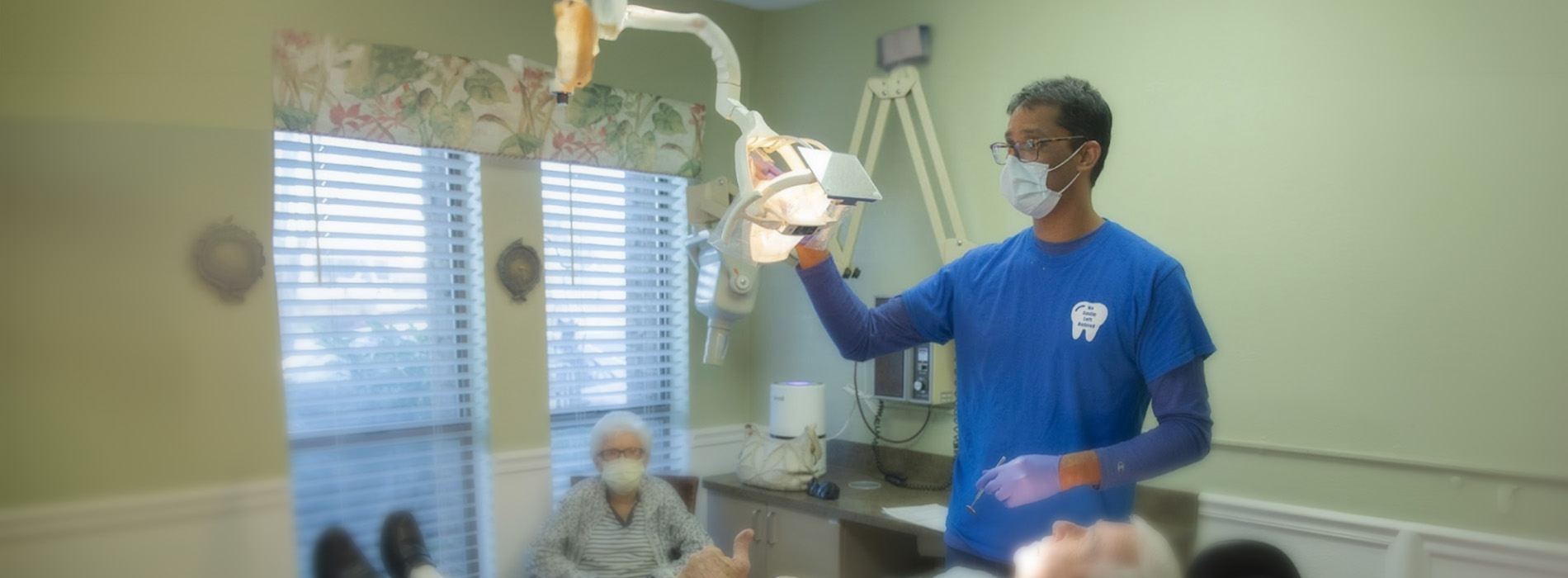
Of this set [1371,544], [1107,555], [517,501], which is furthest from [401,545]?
[1371,544]

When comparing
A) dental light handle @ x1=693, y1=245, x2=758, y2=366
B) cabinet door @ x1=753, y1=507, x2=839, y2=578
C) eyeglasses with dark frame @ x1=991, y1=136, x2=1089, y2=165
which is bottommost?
cabinet door @ x1=753, y1=507, x2=839, y2=578

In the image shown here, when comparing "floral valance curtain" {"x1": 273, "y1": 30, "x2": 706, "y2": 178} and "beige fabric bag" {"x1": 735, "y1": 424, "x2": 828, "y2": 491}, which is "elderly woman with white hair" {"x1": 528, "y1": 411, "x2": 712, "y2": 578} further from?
"floral valance curtain" {"x1": 273, "y1": 30, "x2": 706, "y2": 178}

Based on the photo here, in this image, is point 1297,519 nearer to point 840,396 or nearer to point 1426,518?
point 1426,518

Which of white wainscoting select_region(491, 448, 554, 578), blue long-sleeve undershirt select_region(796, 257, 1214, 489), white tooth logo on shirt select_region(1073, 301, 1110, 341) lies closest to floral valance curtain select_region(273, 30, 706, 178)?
white wainscoting select_region(491, 448, 554, 578)

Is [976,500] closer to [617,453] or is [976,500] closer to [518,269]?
[617,453]

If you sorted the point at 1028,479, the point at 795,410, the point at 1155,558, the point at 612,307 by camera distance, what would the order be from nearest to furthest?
the point at 1155,558 → the point at 1028,479 → the point at 795,410 → the point at 612,307

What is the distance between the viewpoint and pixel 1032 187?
1666 millimetres

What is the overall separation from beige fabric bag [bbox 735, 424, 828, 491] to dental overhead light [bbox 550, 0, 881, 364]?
1524 millimetres

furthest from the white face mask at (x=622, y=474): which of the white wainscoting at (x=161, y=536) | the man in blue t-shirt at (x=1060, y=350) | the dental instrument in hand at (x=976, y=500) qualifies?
the dental instrument in hand at (x=976, y=500)

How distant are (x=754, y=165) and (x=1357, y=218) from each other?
5.19ft

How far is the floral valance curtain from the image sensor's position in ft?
8.40

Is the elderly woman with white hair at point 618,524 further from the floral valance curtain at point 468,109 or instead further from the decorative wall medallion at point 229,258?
the decorative wall medallion at point 229,258

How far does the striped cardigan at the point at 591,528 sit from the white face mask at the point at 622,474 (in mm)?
60

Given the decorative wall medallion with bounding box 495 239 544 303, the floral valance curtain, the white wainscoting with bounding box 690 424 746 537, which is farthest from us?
the white wainscoting with bounding box 690 424 746 537
